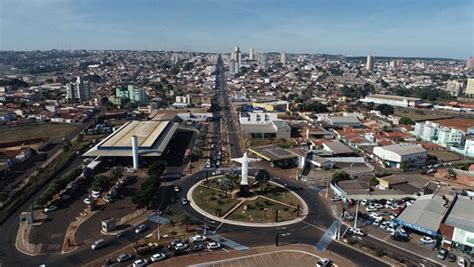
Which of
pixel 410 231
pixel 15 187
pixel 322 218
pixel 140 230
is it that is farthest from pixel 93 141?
pixel 410 231

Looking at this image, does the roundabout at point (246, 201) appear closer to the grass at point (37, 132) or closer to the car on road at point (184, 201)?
the car on road at point (184, 201)

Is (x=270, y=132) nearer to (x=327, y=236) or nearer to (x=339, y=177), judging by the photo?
(x=339, y=177)

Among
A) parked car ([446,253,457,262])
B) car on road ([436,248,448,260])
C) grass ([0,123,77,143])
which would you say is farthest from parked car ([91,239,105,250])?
grass ([0,123,77,143])

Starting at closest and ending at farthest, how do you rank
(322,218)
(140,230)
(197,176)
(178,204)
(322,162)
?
(140,230)
(322,218)
(178,204)
(197,176)
(322,162)

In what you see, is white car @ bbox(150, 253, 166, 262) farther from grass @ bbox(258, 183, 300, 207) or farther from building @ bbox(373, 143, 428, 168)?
building @ bbox(373, 143, 428, 168)

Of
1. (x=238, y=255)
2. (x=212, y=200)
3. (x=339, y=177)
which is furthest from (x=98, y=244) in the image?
(x=339, y=177)

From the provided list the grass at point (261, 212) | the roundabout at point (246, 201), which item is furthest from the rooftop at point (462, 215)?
the grass at point (261, 212)

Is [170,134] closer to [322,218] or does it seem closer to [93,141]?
[93,141]
